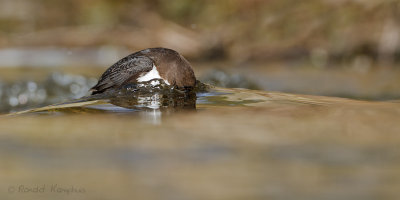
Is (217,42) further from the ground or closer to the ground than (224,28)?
closer to the ground

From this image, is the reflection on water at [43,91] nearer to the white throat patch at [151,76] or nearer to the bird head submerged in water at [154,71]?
the bird head submerged in water at [154,71]

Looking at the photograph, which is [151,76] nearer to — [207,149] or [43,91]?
[207,149]

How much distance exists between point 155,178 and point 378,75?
283 inches

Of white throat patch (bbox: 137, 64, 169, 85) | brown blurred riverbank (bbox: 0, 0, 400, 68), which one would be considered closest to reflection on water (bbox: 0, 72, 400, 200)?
white throat patch (bbox: 137, 64, 169, 85)

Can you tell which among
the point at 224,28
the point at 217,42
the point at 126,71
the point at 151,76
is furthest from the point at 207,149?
the point at 224,28

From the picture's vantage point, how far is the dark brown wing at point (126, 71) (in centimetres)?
491

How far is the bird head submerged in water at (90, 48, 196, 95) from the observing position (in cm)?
490

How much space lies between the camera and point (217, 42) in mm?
12562

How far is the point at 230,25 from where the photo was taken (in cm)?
1318

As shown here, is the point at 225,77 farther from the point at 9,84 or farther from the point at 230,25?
the point at 230,25

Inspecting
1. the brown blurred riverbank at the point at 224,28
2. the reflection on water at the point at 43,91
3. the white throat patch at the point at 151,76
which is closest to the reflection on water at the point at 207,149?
the white throat patch at the point at 151,76

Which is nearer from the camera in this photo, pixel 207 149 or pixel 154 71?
pixel 207 149

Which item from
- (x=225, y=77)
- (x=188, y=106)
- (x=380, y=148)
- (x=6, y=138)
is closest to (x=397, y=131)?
(x=380, y=148)

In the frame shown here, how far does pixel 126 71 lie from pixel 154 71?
0.24 m
